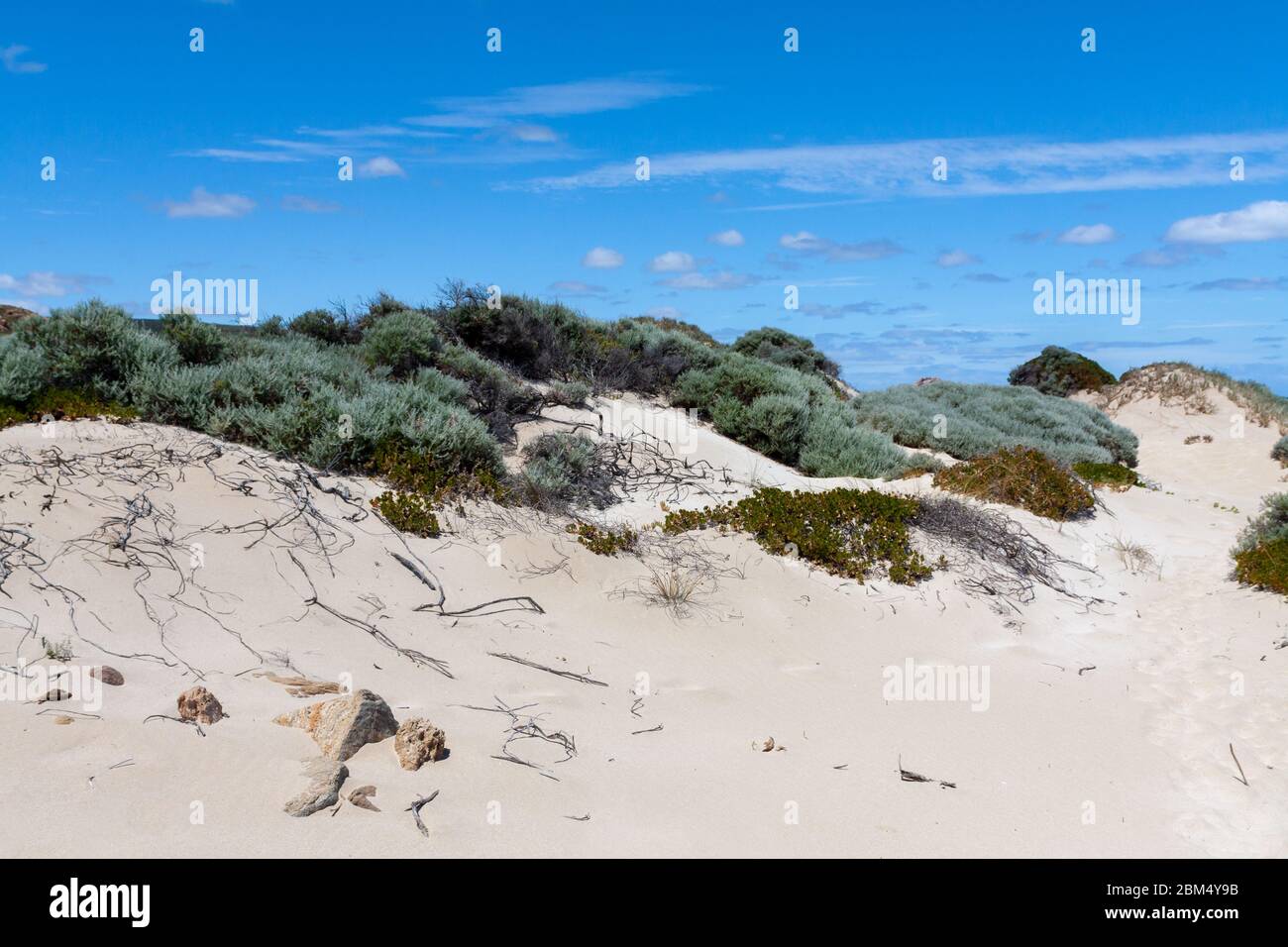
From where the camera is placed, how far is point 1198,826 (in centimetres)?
482

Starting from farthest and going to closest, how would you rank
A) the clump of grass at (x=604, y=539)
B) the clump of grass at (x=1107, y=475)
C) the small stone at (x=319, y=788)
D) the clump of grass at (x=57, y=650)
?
the clump of grass at (x=1107, y=475) → the clump of grass at (x=604, y=539) → the clump of grass at (x=57, y=650) → the small stone at (x=319, y=788)

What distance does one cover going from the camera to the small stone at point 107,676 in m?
4.79

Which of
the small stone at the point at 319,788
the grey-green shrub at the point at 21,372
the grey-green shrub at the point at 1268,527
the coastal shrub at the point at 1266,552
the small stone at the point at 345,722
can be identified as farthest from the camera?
the grey-green shrub at the point at 1268,527

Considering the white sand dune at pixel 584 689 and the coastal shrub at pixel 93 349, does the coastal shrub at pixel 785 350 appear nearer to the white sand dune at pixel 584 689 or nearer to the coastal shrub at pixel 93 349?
the white sand dune at pixel 584 689

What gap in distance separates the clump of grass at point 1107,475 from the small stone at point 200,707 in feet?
34.9

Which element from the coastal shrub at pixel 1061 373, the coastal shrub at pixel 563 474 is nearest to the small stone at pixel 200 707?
the coastal shrub at pixel 563 474

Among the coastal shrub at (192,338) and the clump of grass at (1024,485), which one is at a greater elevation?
the coastal shrub at (192,338)

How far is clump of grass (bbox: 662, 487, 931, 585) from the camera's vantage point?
8.38 metres

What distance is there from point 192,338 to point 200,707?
699 centimetres

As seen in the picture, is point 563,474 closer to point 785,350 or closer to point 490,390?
point 490,390

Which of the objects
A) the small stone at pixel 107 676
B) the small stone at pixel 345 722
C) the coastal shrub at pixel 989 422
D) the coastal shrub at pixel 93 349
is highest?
the coastal shrub at pixel 93 349

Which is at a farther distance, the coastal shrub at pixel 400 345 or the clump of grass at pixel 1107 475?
the clump of grass at pixel 1107 475
